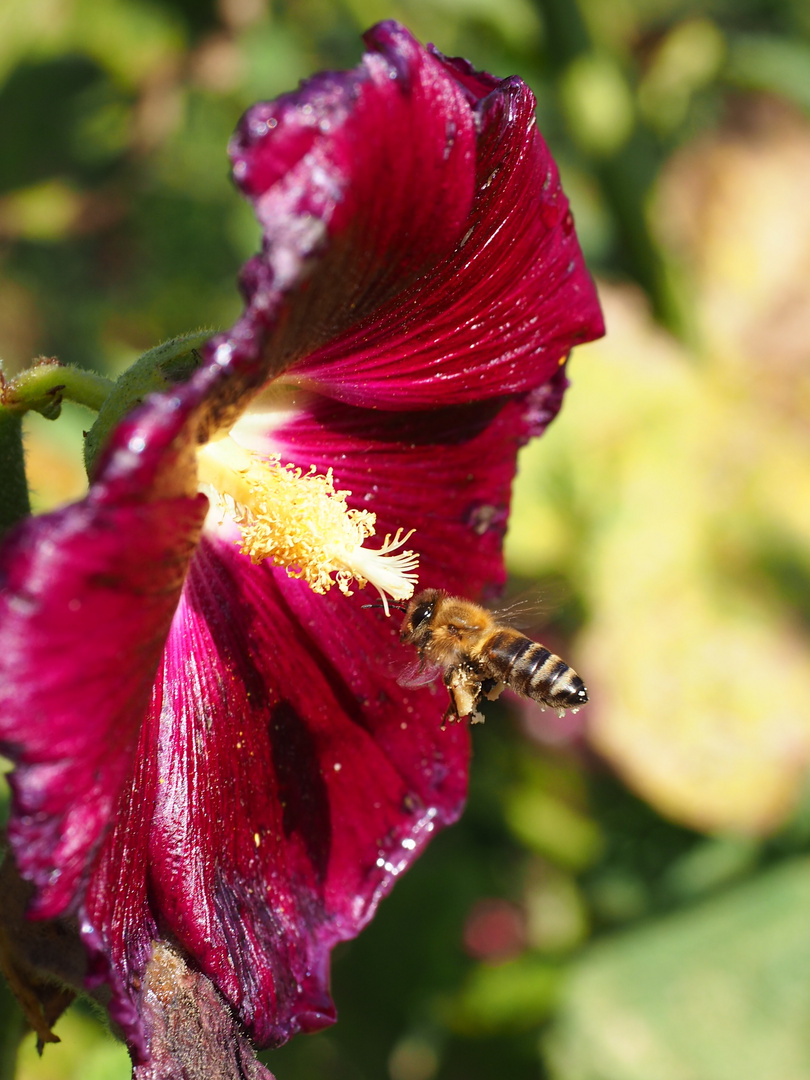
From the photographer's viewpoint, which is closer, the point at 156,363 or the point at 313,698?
the point at 156,363

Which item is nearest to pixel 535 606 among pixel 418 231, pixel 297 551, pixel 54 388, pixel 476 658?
pixel 476 658

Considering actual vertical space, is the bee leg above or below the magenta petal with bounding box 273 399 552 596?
below

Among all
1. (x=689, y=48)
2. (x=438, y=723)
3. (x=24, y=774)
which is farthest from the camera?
(x=689, y=48)

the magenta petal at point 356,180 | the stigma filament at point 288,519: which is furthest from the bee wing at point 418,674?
the magenta petal at point 356,180

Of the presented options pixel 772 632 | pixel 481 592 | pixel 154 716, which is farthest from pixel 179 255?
pixel 154 716

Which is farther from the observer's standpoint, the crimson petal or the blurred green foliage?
the blurred green foliage

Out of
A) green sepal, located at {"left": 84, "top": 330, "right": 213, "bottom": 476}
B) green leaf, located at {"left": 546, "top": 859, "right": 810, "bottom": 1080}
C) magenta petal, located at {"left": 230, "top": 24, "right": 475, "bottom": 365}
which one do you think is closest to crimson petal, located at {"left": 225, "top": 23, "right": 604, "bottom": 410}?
magenta petal, located at {"left": 230, "top": 24, "right": 475, "bottom": 365}

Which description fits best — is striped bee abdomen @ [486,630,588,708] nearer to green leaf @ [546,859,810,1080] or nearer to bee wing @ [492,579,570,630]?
bee wing @ [492,579,570,630]

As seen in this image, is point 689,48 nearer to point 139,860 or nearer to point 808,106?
point 808,106
